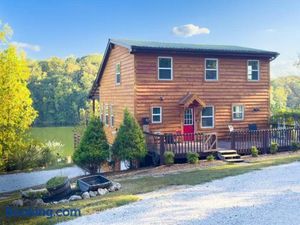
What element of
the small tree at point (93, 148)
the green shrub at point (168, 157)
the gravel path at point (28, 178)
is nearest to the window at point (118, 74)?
the small tree at point (93, 148)

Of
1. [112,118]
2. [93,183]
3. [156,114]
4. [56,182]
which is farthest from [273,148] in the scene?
[56,182]

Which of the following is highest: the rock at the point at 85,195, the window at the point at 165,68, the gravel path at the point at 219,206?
the window at the point at 165,68

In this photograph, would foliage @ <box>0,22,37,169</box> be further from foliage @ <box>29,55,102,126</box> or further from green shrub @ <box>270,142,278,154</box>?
foliage @ <box>29,55,102,126</box>

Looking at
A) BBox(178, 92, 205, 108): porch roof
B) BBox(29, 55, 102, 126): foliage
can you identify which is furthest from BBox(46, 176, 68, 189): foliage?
BBox(29, 55, 102, 126): foliage

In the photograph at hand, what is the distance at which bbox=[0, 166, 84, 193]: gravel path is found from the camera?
55.9ft

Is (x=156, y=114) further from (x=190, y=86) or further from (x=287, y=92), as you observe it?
(x=287, y=92)

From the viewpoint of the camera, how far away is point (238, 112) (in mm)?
19969

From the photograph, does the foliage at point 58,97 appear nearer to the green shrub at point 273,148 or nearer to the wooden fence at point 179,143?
the wooden fence at point 179,143

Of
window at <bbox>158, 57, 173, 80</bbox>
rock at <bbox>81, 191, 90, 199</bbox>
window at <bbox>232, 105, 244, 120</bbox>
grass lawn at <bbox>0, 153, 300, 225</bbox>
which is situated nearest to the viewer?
grass lawn at <bbox>0, 153, 300, 225</bbox>

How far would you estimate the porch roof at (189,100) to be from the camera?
58.3 feet

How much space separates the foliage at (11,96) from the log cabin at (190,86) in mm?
5741

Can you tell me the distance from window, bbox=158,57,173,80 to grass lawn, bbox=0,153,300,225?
20.3 ft

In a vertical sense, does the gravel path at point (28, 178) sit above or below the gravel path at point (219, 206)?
below

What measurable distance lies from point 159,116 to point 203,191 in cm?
831
